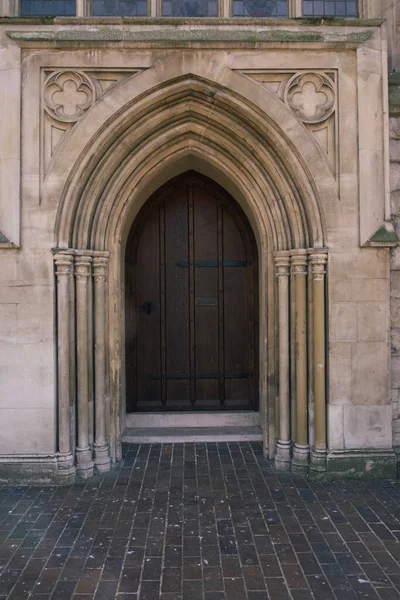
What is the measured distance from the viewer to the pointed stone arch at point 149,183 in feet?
16.0

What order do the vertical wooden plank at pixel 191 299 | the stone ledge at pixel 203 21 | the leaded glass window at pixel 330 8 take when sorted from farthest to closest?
the vertical wooden plank at pixel 191 299 < the leaded glass window at pixel 330 8 < the stone ledge at pixel 203 21

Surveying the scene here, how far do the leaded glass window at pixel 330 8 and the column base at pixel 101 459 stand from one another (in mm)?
5453

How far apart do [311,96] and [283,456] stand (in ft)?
12.5

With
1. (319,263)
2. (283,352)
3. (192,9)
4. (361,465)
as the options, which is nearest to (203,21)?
(192,9)

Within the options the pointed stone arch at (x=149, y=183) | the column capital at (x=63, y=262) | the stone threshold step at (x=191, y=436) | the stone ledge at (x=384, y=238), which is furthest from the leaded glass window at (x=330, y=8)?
the stone threshold step at (x=191, y=436)

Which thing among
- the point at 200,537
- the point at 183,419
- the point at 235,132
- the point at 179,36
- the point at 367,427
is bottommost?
the point at 200,537

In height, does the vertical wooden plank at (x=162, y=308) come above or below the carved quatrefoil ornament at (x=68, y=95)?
below

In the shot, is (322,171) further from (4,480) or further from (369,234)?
(4,480)

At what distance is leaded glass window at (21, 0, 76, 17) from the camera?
18.0 ft

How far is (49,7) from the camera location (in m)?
5.50

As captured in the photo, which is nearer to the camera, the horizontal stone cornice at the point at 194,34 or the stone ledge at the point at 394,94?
the horizontal stone cornice at the point at 194,34

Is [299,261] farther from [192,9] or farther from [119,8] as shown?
[119,8]

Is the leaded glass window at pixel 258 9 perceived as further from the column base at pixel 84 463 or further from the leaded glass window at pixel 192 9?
the column base at pixel 84 463

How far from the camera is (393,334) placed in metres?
5.11
